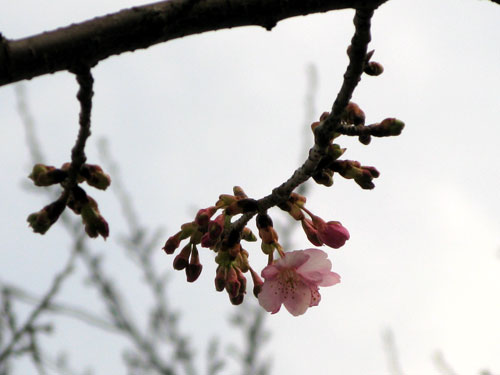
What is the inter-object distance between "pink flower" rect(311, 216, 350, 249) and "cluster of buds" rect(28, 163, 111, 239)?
777 mm

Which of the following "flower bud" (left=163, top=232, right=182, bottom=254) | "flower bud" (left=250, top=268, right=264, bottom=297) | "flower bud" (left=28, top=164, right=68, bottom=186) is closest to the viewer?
"flower bud" (left=28, top=164, right=68, bottom=186)

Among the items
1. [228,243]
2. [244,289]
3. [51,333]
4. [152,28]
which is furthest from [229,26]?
[51,333]

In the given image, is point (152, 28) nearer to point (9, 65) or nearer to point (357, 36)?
point (9, 65)

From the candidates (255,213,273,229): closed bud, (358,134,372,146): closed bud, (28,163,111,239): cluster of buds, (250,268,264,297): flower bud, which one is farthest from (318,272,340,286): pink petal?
(28,163,111,239): cluster of buds

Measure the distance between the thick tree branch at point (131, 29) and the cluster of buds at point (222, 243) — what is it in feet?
2.05

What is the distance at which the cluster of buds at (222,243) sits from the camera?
207cm

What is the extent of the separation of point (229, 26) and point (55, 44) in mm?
394

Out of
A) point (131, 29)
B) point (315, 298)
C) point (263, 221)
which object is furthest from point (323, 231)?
point (131, 29)

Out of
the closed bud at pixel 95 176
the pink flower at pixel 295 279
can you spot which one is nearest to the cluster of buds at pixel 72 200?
the closed bud at pixel 95 176

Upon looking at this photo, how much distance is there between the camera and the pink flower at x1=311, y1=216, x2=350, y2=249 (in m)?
2.30

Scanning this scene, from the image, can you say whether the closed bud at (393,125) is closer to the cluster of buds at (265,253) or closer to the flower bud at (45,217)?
the cluster of buds at (265,253)

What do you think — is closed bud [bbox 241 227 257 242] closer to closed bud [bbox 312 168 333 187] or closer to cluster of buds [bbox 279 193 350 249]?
cluster of buds [bbox 279 193 350 249]

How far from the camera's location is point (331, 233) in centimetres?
230

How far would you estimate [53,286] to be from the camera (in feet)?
16.9
